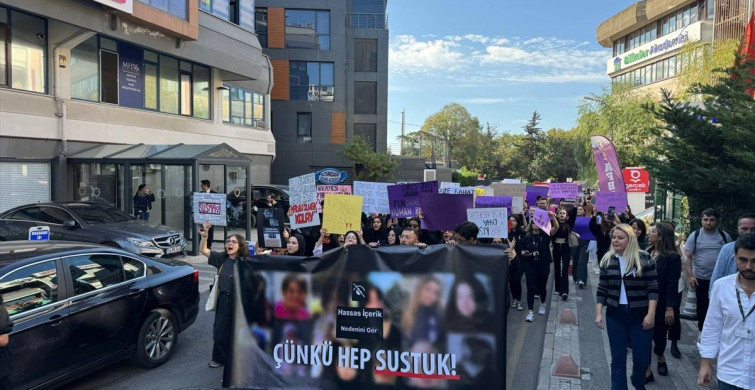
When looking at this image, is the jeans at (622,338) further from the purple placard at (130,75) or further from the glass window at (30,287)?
the purple placard at (130,75)

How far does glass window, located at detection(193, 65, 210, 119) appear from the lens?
22.2 m

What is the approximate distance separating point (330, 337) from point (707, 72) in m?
27.6

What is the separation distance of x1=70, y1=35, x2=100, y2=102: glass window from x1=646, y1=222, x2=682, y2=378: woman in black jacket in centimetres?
1721

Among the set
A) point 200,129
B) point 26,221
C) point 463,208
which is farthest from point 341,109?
point 463,208

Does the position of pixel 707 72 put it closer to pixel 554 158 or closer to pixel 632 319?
pixel 632 319

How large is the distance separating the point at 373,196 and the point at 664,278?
6245 mm

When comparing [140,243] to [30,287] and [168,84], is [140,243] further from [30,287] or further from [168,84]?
[168,84]

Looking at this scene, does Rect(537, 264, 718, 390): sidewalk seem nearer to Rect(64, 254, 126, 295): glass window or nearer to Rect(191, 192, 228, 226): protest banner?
Rect(64, 254, 126, 295): glass window

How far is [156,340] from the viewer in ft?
20.3

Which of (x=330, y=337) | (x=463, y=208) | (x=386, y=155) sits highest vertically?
(x=386, y=155)

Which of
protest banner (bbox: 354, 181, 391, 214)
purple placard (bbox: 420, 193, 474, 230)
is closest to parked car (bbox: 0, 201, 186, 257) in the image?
protest banner (bbox: 354, 181, 391, 214)

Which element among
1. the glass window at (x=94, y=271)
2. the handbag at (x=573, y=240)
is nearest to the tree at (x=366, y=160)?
the handbag at (x=573, y=240)

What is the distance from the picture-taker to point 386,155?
38.1 meters

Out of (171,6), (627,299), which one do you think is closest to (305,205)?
(627,299)
